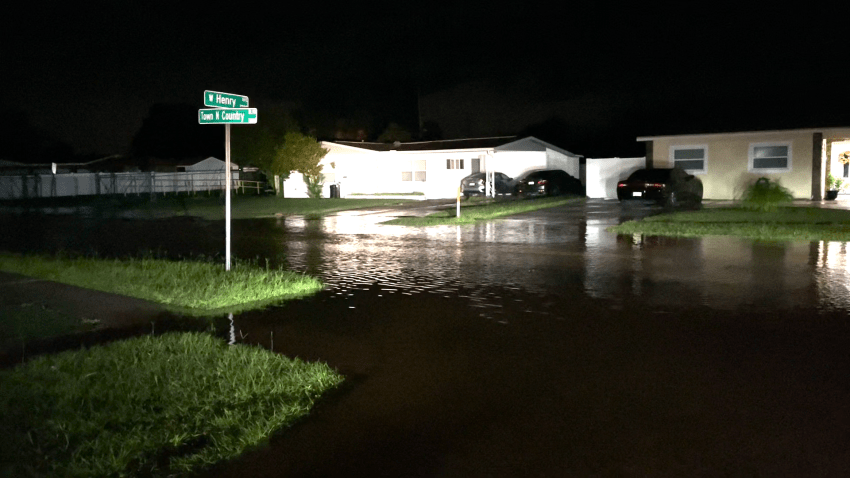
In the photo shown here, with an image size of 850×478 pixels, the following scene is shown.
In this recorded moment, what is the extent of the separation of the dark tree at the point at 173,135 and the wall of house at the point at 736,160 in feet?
231

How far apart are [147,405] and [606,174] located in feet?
104

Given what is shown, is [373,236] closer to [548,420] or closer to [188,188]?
[548,420]

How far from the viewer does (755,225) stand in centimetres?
1930

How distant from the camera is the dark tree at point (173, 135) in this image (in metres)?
94.1

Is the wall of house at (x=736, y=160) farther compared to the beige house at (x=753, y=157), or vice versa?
the wall of house at (x=736, y=160)

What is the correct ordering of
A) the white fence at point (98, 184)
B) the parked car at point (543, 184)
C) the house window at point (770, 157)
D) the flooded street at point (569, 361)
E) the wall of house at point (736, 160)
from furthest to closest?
the white fence at point (98, 184), the parked car at point (543, 184), the house window at point (770, 157), the wall of house at point (736, 160), the flooded street at point (569, 361)

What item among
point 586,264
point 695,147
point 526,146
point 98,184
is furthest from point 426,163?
point 586,264

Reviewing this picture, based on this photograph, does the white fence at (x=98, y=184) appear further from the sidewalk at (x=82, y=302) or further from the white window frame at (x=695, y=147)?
the sidewalk at (x=82, y=302)

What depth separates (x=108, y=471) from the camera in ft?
15.3

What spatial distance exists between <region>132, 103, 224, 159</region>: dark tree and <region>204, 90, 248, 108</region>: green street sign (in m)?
83.9

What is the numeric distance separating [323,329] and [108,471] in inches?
157

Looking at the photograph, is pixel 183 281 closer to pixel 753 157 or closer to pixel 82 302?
pixel 82 302

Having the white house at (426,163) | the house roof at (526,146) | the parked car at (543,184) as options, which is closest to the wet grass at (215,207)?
the white house at (426,163)

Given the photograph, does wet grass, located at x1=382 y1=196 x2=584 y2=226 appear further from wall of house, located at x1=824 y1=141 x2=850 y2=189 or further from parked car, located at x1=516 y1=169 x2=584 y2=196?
wall of house, located at x1=824 y1=141 x2=850 y2=189
